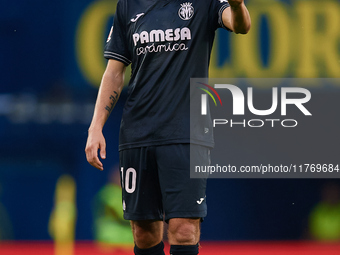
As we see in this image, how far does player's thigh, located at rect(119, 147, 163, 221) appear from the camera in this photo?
2.65m

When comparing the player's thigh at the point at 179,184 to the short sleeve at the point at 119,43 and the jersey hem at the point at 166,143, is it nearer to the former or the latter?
the jersey hem at the point at 166,143

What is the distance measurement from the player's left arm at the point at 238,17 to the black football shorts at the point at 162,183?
60 cm

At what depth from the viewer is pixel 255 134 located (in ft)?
15.9

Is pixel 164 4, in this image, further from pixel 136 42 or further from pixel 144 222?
pixel 144 222

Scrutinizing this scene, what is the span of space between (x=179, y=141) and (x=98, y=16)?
A: 8.73 feet

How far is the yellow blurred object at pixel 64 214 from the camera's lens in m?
4.77

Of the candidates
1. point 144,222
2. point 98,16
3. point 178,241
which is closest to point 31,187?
point 98,16

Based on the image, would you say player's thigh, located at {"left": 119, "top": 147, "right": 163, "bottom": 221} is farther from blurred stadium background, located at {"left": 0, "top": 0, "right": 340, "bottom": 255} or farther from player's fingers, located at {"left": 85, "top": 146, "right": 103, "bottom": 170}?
blurred stadium background, located at {"left": 0, "top": 0, "right": 340, "bottom": 255}

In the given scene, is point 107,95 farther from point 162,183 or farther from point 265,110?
point 265,110

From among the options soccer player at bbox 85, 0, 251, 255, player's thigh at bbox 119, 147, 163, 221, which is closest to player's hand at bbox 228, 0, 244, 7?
soccer player at bbox 85, 0, 251, 255

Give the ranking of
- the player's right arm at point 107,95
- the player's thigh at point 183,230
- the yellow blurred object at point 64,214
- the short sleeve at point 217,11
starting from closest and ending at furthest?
1. the player's thigh at point 183,230
2. the short sleeve at point 217,11
3. the player's right arm at point 107,95
4. the yellow blurred object at point 64,214

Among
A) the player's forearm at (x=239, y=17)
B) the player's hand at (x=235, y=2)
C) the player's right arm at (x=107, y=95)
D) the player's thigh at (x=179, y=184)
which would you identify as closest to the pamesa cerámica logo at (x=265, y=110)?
the player's right arm at (x=107, y=95)

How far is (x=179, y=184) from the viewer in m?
2.53

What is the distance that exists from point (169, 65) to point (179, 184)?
23.1 inches
